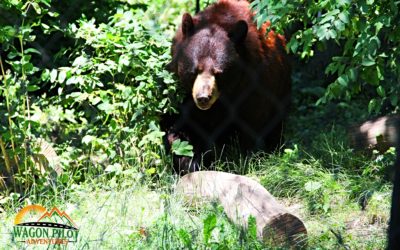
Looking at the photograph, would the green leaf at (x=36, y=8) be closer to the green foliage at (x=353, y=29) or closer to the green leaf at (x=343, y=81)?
the green foliage at (x=353, y=29)

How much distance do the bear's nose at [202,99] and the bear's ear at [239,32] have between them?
0.57 meters

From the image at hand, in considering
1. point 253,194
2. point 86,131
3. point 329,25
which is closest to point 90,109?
point 86,131

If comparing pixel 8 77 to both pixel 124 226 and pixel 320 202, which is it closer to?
pixel 124 226

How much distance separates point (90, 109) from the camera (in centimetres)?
560

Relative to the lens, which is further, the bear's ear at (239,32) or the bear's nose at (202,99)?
the bear's ear at (239,32)

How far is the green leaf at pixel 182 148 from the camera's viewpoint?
214 inches

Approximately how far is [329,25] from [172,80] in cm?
167

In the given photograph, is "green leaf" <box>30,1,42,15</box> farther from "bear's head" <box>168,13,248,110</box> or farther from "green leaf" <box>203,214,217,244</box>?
"green leaf" <box>203,214,217,244</box>

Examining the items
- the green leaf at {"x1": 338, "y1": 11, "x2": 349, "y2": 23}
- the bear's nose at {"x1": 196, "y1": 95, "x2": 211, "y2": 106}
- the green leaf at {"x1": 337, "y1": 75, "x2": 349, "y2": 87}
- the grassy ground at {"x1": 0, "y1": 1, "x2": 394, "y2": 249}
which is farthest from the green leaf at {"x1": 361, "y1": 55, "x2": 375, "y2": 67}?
the bear's nose at {"x1": 196, "y1": 95, "x2": 211, "y2": 106}

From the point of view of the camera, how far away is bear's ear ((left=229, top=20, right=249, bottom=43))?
576 cm

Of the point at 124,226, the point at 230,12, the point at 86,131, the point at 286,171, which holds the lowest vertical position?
the point at 124,226

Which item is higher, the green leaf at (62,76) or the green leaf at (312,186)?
the green leaf at (62,76)

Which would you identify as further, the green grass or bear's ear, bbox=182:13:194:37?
bear's ear, bbox=182:13:194:37

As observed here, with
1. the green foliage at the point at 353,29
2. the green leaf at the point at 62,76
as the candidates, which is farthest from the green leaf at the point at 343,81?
the green leaf at the point at 62,76
